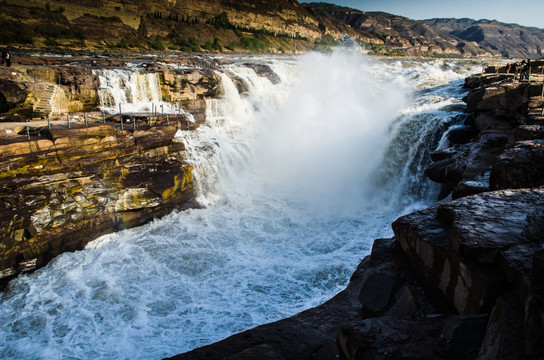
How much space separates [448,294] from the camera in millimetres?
3332

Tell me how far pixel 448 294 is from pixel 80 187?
9094mm

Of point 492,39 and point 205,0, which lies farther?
point 492,39

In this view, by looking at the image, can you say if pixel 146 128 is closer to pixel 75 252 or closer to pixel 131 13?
pixel 75 252

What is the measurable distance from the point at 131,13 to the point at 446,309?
5283cm

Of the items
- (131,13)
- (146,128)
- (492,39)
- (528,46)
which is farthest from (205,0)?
(528,46)

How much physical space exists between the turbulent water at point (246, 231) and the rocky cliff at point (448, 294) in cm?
215

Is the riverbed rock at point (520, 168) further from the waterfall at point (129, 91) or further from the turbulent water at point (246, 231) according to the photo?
the waterfall at point (129, 91)

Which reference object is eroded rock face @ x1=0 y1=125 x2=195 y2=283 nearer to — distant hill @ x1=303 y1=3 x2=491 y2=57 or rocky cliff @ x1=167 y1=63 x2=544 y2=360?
rocky cliff @ x1=167 y1=63 x2=544 y2=360

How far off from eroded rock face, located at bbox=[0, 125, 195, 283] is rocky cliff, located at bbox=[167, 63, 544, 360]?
21.2ft

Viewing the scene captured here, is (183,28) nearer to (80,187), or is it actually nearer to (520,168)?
(80,187)

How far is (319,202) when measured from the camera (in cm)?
1212

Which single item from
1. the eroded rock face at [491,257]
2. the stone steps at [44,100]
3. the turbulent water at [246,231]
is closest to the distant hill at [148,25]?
the stone steps at [44,100]

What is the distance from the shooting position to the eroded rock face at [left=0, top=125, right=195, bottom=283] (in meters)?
8.12

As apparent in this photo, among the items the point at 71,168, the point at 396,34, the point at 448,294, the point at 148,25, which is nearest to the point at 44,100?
the point at 71,168
